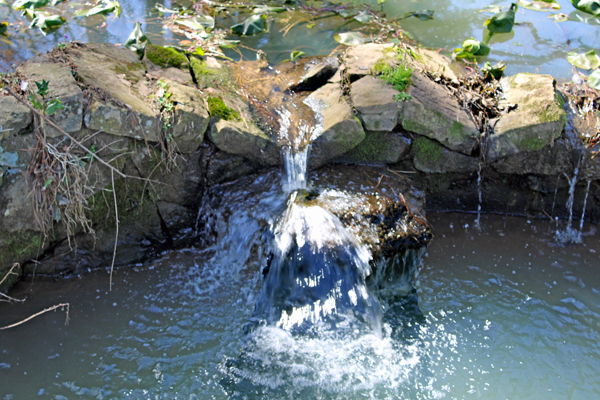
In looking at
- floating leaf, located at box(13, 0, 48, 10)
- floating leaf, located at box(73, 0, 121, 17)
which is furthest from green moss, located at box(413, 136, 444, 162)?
floating leaf, located at box(13, 0, 48, 10)

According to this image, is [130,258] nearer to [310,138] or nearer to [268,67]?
[310,138]

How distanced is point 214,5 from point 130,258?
12.8 feet

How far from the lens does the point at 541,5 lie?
228 inches

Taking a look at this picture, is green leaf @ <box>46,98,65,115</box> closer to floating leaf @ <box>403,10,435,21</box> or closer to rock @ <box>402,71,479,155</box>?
rock @ <box>402,71,479,155</box>

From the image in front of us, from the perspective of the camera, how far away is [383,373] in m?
2.54

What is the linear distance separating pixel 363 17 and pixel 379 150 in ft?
8.89

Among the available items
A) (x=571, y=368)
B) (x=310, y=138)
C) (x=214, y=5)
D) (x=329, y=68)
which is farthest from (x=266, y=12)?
(x=571, y=368)

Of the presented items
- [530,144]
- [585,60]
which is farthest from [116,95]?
[585,60]

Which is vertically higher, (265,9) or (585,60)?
(265,9)

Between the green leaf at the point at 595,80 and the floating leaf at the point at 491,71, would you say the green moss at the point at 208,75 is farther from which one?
the green leaf at the point at 595,80

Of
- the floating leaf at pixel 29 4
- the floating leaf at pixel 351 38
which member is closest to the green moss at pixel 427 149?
the floating leaf at pixel 351 38

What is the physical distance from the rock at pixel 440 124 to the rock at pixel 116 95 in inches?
79.0

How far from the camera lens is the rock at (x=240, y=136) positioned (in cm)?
319

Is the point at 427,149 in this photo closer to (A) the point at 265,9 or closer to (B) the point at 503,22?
(B) the point at 503,22
